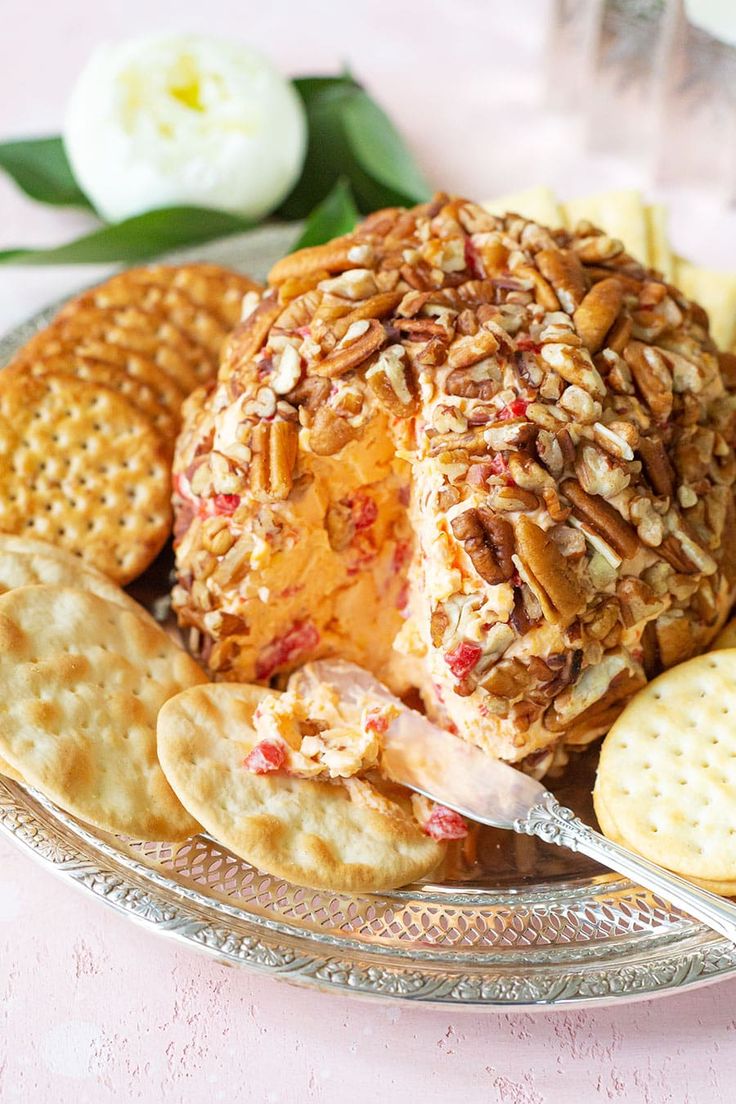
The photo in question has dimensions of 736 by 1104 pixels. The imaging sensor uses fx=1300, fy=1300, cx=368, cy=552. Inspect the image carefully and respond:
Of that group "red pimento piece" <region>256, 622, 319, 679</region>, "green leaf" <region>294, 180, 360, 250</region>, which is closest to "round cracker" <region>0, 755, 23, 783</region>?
"red pimento piece" <region>256, 622, 319, 679</region>

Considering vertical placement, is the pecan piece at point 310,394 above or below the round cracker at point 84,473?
above

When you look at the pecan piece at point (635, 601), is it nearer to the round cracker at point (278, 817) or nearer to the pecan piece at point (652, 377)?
the pecan piece at point (652, 377)

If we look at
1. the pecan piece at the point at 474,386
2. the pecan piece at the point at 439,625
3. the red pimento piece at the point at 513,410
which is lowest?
the pecan piece at the point at 439,625

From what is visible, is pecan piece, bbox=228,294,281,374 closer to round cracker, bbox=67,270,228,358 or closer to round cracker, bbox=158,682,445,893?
round cracker, bbox=67,270,228,358

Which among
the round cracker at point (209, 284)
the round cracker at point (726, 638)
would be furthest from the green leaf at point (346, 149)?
the round cracker at point (726, 638)

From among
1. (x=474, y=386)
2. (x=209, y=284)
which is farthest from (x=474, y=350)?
(x=209, y=284)

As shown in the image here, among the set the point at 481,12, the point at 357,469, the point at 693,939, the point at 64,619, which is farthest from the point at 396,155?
the point at 693,939
